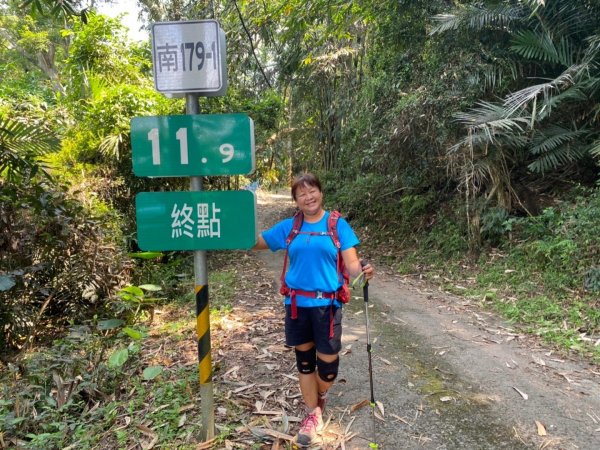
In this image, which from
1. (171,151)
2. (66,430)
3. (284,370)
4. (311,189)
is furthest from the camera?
(284,370)

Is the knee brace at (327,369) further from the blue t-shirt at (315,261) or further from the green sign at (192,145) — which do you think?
the green sign at (192,145)

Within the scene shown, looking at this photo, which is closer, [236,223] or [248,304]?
[236,223]

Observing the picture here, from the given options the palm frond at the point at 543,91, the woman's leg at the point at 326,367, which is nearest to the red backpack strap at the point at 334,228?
the woman's leg at the point at 326,367

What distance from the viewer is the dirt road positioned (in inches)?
119

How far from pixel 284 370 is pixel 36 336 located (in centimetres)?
344

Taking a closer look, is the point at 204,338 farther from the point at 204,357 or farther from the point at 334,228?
the point at 334,228

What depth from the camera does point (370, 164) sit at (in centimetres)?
1034

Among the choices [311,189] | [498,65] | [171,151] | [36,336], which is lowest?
[36,336]

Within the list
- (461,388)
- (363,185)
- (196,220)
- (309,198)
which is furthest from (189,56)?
(363,185)

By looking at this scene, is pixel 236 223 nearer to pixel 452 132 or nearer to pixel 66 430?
pixel 66 430

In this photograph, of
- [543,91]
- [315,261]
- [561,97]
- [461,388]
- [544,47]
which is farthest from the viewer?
[544,47]

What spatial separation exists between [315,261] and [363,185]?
8.96 meters

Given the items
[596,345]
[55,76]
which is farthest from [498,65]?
[55,76]

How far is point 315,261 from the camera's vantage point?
274 centimetres
